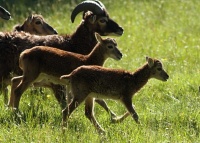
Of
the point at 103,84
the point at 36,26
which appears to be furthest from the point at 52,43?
the point at 103,84

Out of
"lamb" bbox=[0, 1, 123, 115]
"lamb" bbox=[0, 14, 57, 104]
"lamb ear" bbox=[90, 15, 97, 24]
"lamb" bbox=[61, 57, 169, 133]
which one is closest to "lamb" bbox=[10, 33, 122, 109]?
Result: "lamb" bbox=[61, 57, 169, 133]

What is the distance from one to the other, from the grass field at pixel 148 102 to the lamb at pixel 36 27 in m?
1.72

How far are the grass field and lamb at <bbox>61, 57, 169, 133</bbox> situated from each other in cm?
20

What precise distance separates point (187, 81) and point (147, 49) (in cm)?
418

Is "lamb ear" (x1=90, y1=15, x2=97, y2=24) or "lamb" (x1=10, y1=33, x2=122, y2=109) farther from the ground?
"lamb" (x1=10, y1=33, x2=122, y2=109)

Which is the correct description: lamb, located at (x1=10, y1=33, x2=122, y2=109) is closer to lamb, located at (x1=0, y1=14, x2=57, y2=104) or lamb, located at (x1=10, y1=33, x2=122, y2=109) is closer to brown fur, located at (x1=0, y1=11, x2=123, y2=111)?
brown fur, located at (x1=0, y1=11, x2=123, y2=111)

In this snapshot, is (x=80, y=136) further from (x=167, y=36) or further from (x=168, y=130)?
(x=167, y=36)

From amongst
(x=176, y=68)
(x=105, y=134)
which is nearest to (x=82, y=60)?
(x=105, y=134)

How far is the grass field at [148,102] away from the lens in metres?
9.04

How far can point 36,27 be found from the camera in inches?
550

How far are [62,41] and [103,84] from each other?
2.62 meters

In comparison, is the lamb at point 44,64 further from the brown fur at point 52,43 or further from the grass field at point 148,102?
the brown fur at point 52,43

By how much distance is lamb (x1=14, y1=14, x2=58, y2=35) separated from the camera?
1385cm

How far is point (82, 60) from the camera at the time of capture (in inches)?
436
